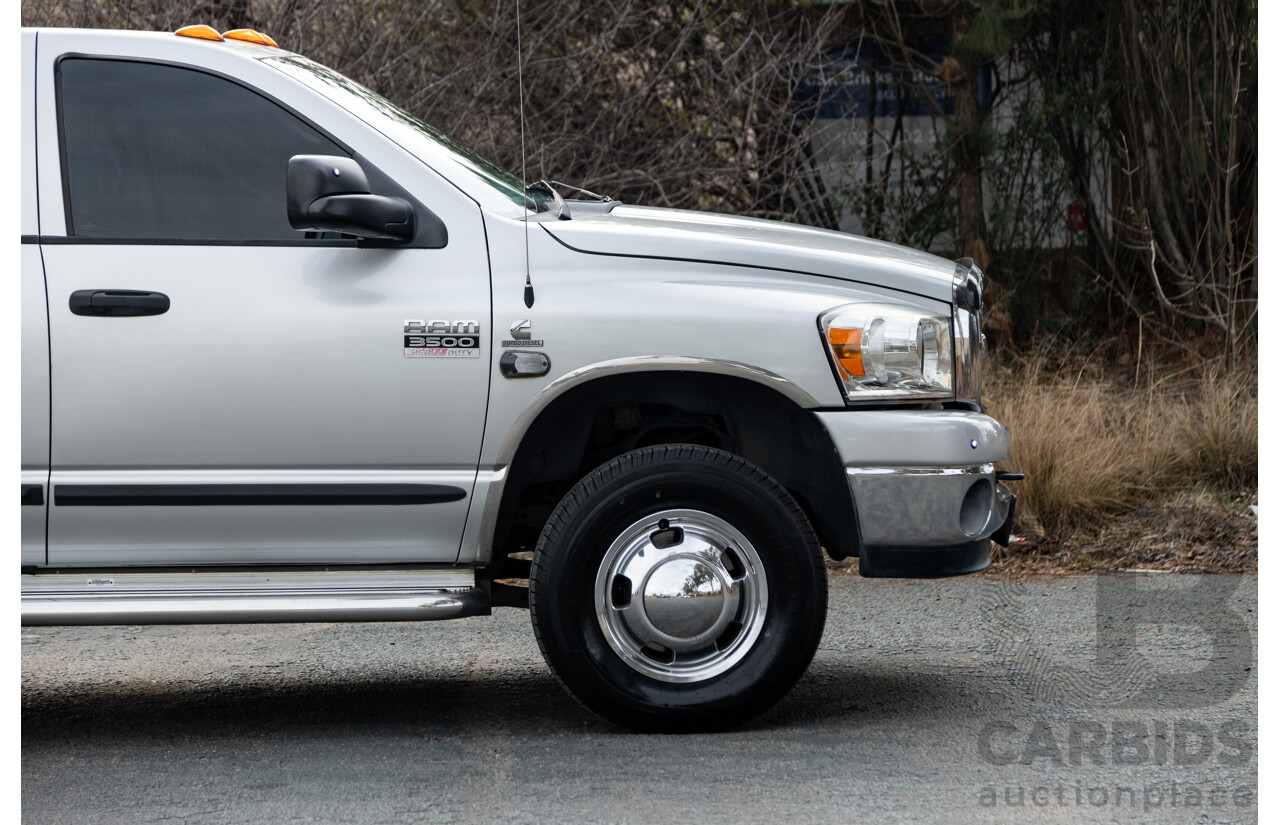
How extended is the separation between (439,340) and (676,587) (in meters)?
1.02

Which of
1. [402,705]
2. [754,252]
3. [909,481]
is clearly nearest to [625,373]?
[754,252]

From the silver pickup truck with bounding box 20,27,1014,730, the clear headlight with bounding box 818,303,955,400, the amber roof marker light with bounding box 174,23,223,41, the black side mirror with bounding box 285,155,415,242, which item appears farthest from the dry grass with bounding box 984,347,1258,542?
the amber roof marker light with bounding box 174,23,223,41

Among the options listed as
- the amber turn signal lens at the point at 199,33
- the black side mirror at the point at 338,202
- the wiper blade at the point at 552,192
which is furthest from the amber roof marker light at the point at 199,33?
the wiper blade at the point at 552,192

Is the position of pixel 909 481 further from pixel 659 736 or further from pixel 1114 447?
pixel 1114 447

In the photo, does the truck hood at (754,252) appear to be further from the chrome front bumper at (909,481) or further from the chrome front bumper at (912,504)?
the chrome front bumper at (912,504)

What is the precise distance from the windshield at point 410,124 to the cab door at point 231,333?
0.10 m

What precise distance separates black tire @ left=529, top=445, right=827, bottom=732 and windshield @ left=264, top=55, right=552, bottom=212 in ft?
3.23

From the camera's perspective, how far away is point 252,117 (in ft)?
14.0

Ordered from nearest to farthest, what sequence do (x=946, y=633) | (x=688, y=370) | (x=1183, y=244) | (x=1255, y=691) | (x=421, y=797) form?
1. (x=421, y=797)
2. (x=688, y=370)
3. (x=1255, y=691)
4. (x=946, y=633)
5. (x=1183, y=244)

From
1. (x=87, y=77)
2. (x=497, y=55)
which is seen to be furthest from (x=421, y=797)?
(x=497, y=55)

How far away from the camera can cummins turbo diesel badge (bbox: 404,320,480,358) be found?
13.4 feet

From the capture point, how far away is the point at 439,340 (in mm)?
4102

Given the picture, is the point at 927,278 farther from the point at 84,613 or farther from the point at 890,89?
the point at 890,89

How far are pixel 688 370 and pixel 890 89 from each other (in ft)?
25.6
